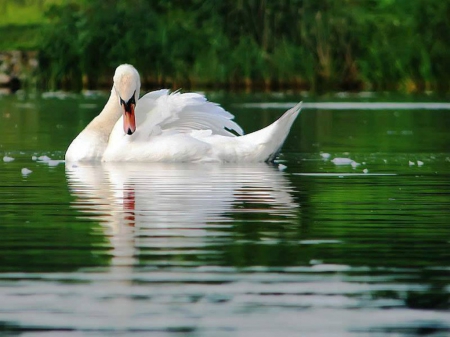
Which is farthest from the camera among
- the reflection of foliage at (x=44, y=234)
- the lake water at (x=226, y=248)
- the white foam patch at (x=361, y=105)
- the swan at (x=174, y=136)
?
the white foam patch at (x=361, y=105)

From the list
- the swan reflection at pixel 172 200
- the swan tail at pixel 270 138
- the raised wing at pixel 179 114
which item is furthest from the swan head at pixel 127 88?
the swan tail at pixel 270 138

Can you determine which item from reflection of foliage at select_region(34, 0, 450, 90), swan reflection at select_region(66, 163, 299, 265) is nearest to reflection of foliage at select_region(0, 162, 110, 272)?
swan reflection at select_region(66, 163, 299, 265)

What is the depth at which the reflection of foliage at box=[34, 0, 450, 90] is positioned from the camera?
4616 centimetres

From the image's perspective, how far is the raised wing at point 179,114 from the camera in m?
17.4

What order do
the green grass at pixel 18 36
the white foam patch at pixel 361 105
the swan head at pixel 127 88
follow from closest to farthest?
the swan head at pixel 127 88
the white foam patch at pixel 361 105
the green grass at pixel 18 36

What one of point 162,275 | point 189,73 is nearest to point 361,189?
point 162,275

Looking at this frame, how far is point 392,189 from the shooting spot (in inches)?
535

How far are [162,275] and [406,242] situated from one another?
206cm

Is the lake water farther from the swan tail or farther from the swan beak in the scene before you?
the swan beak

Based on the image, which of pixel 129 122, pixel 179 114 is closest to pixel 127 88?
pixel 179 114

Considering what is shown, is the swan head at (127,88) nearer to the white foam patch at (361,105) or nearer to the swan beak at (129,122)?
the swan beak at (129,122)

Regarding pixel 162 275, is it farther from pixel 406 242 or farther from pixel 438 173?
pixel 438 173

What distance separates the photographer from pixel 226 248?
897 cm

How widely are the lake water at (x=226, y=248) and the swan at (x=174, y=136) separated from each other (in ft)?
0.99
